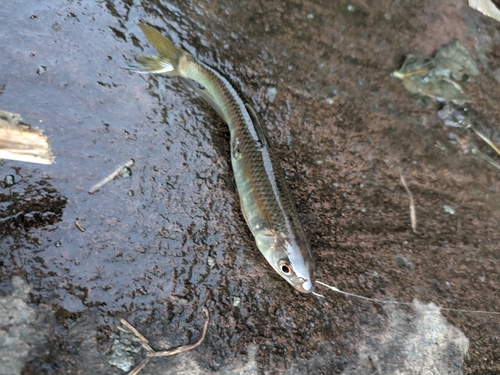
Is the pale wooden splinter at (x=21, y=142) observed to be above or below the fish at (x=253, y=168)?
below

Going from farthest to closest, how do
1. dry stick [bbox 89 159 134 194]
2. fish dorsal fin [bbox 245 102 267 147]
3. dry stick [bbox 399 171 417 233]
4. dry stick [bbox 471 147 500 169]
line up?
dry stick [bbox 471 147 500 169]
dry stick [bbox 399 171 417 233]
fish dorsal fin [bbox 245 102 267 147]
dry stick [bbox 89 159 134 194]

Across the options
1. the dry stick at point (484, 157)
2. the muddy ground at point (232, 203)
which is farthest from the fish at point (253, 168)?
the dry stick at point (484, 157)

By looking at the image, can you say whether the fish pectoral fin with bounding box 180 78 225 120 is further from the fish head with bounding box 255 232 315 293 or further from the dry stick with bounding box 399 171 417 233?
the dry stick with bounding box 399 171 417 233

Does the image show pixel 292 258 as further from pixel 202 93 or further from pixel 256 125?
pixel 202 93

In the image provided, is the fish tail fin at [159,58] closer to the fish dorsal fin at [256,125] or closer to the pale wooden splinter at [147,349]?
the fish dorsal fin at [256,125]

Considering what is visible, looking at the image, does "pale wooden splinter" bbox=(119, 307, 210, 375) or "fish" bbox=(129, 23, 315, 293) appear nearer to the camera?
"pale wooden splinter" bbox=(119, 307, 210, 375)

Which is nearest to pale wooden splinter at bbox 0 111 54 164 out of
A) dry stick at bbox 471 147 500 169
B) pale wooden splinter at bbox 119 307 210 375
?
pale wooden splinter at bbox 119 307 210 375

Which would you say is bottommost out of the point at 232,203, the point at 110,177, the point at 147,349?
the point at 147,349

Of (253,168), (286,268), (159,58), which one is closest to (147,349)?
(286,268)
